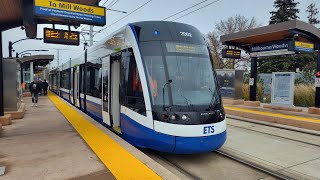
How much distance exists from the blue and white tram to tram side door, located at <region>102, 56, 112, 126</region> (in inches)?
40.5

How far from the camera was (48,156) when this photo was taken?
18.8 feet

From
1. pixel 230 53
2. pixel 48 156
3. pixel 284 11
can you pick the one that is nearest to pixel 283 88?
pixel 230 53

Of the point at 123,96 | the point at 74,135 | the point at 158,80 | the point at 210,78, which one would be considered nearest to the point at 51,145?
the point at 74,135

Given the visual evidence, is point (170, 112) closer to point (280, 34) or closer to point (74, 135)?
point (74, 135)

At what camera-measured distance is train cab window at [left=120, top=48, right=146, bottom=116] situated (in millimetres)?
6430

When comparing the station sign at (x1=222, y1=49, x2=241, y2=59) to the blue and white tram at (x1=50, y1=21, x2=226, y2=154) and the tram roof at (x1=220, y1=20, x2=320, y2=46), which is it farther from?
the blue and white tram at (x1=50, y1=21, x2=226, y2=154)

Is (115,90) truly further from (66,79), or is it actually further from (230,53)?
(66,79)

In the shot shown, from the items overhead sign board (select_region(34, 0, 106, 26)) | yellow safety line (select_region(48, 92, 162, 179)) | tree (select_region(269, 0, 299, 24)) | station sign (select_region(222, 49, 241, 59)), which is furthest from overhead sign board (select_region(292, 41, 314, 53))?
tree (select_region(269, 0, 299, 24))

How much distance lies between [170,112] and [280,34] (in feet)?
32.8

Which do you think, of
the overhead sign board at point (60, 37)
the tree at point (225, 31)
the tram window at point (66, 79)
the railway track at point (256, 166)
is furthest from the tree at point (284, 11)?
the railway track at point (256, 166)

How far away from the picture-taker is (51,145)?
22.0 feet

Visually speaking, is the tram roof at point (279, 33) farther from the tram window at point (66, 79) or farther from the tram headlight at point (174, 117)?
the tram window at point (66, 79)

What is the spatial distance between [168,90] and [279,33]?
30.9ft

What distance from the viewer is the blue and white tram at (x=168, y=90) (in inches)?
233
